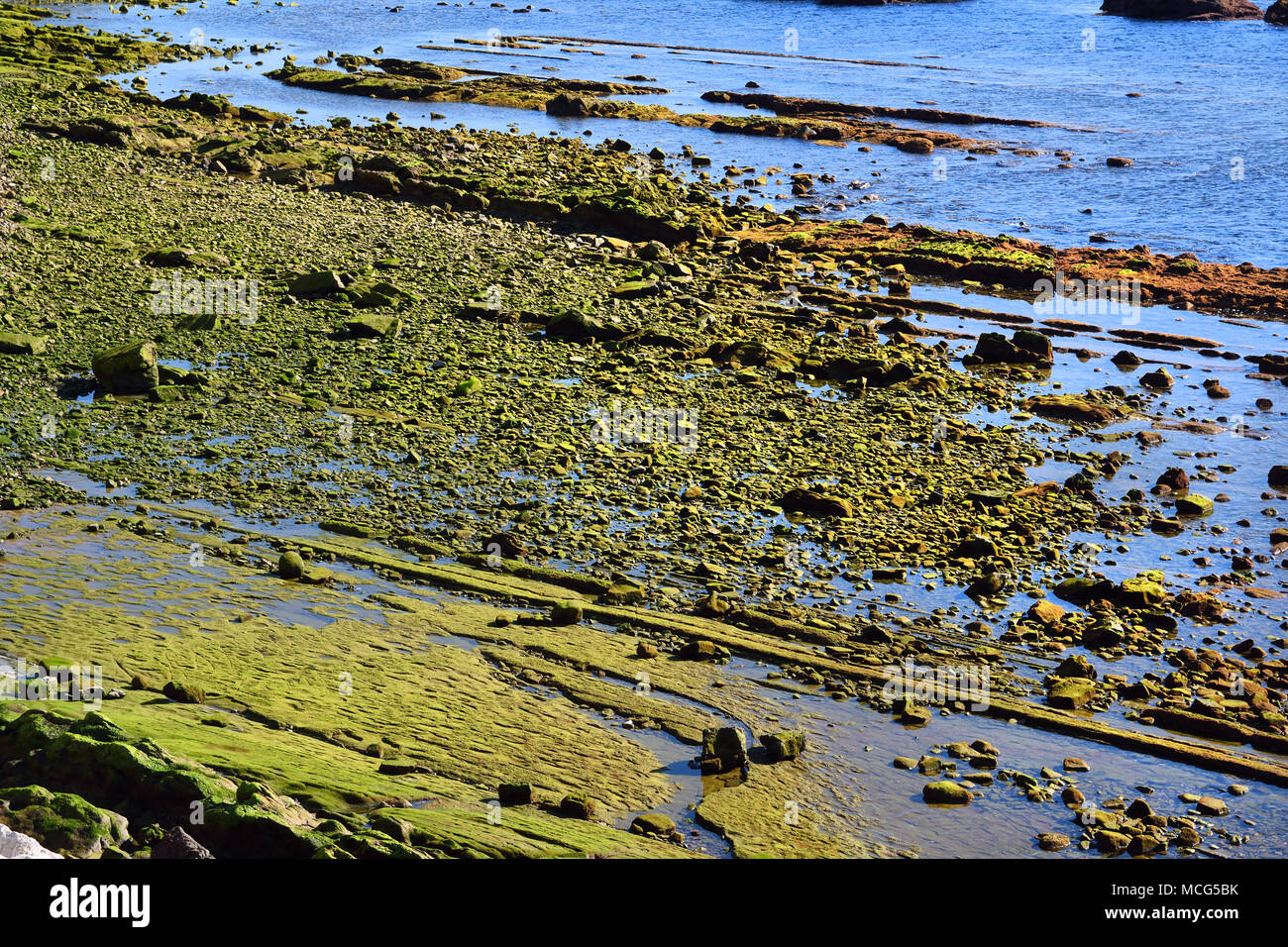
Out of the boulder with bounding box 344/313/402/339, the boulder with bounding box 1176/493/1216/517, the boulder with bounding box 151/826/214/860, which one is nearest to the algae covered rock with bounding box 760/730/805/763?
the boulder with bounding box 151/826/214/860

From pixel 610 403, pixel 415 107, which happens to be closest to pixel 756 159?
pixel 415 107

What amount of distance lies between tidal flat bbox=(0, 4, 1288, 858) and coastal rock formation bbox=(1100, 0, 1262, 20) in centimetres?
8678

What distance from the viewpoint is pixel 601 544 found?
15.2 m

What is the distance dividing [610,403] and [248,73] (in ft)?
147

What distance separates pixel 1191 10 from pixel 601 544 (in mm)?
109073

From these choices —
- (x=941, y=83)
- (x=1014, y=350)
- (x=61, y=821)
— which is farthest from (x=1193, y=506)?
(x=941, y=83)

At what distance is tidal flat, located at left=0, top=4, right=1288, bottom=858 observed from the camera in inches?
408

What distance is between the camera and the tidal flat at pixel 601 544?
408 inches

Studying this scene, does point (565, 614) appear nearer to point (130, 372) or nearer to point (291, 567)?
point (291, 567)

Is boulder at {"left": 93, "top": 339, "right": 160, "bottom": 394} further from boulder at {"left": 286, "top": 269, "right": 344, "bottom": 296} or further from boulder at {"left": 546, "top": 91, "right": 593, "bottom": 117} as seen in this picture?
boulder at {"left": 546, "top": 91, "right": 593, "bottom": 117}

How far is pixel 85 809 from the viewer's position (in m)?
8.17

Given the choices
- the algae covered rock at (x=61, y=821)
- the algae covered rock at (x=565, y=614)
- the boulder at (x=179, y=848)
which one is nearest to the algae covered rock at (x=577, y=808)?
the boulder at (x=179, y=848)

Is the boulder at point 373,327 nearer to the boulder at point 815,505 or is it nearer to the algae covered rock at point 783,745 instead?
the boulder at point 815,505

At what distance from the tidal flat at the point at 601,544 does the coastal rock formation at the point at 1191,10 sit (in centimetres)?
8678
